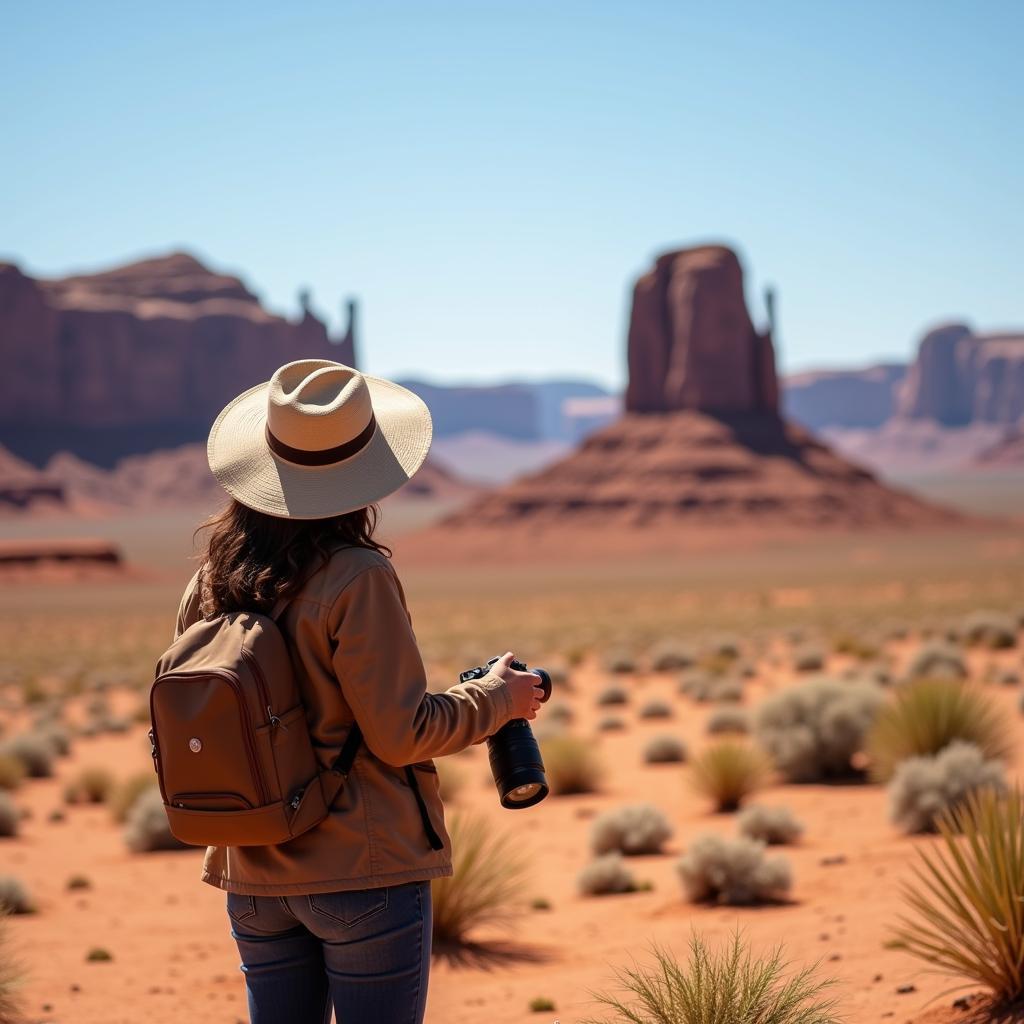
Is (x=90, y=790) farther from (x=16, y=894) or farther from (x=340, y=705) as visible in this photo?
(x=340, y=705)

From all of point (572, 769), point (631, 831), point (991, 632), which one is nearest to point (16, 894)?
point (631, 831)

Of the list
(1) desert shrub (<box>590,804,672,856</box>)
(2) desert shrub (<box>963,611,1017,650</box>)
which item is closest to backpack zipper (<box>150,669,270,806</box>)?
(1) desert shrub (<box>590,804,672,856</box>)

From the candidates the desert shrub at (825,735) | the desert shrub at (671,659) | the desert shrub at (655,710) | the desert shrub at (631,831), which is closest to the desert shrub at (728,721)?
the desert shrub at (655,710)

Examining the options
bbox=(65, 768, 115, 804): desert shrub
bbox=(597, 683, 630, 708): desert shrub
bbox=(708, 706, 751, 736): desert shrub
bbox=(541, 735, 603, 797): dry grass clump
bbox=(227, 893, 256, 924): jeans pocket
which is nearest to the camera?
bbox=(227, 893, 256, 924): jeans pocket

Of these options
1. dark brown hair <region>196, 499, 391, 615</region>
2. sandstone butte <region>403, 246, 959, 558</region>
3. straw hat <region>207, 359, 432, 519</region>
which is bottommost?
sandstone butte <region>403, 246, 959, 558</region>

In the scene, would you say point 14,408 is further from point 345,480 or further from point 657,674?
point 345,480

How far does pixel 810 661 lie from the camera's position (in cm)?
2083

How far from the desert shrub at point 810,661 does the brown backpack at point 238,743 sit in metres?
18.8

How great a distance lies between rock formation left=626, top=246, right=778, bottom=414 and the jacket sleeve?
3525 inches

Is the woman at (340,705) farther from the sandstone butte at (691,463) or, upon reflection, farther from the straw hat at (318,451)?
the sandstone butte at (691,463)

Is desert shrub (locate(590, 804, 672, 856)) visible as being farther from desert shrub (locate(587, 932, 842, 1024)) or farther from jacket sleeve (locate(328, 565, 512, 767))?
jacket sleeve (locate(328, 565, 512, 767))

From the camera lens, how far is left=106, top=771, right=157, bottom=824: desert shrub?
11586 mm

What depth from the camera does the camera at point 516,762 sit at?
3.14 meters

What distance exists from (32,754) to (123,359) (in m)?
143
